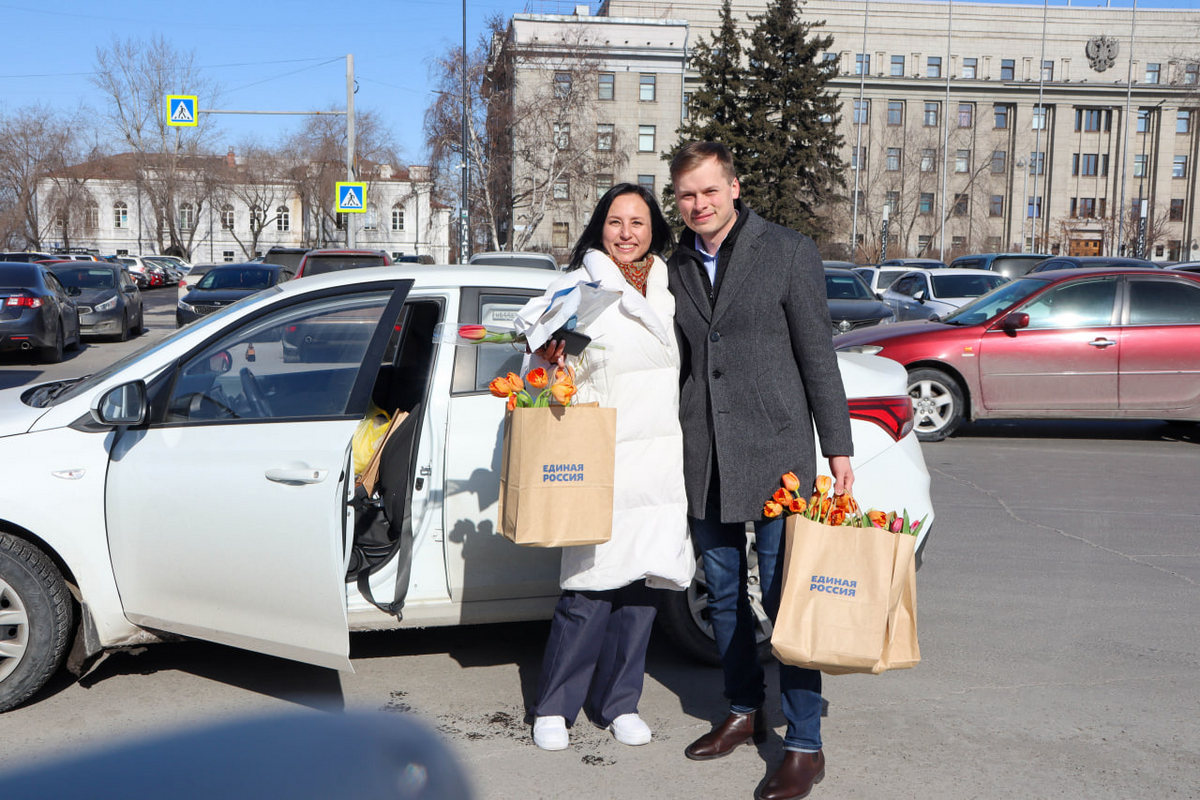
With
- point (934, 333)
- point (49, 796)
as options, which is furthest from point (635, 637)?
point (934, 333)

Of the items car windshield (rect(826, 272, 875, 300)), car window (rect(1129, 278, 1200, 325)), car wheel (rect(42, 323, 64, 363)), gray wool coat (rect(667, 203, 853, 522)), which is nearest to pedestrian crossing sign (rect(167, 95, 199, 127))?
car wheel (rect(42, 323, 64, 363))

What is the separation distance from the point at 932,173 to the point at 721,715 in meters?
73.7

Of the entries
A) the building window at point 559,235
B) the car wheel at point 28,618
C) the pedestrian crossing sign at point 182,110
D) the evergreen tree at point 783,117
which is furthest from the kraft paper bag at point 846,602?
the building window at point 559,235

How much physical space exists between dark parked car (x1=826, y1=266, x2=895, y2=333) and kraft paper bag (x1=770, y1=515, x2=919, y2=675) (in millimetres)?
13092

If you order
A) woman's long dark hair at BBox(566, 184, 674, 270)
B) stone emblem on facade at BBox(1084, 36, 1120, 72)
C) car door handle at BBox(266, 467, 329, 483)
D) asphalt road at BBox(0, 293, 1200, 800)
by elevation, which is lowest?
asphalt road at BBox(0, 293, 1200, 800)

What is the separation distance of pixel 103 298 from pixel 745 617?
2030 centimetres

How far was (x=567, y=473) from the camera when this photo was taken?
3.35 m

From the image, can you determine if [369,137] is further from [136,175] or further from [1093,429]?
[1093,429]

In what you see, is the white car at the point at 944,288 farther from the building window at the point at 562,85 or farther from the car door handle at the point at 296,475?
the building window at the point at 562,85

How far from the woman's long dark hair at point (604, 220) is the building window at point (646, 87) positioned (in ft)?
220

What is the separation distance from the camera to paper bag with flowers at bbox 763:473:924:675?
3.07 metres

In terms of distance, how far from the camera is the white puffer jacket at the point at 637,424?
3.44 metres

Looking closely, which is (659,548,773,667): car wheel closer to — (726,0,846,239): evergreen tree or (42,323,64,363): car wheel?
(42,323,64,363): car wheel

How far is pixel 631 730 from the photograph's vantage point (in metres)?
3.76
